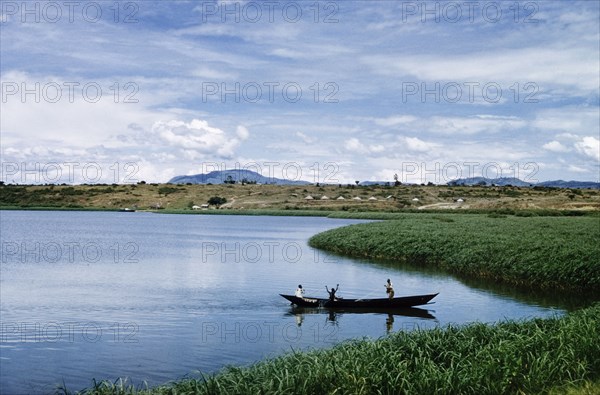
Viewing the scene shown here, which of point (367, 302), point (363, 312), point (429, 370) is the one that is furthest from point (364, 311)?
point (429, 370)

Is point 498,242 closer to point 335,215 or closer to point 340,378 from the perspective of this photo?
point 340,378

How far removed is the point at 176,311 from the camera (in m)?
35.0

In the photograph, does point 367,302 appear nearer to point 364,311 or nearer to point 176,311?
point 364,311

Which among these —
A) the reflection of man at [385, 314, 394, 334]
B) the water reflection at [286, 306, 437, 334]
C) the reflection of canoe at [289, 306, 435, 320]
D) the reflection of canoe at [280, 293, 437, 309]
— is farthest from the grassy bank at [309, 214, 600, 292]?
the reflection of man at [385, 314, 394, 334]

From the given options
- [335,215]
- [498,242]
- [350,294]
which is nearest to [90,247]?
[350,294]

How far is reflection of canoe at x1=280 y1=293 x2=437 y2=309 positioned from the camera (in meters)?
34.5

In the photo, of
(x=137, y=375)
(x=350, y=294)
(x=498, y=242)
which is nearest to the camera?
(x=137, y=375)

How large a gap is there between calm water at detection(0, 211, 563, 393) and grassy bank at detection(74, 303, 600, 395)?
19.4ft

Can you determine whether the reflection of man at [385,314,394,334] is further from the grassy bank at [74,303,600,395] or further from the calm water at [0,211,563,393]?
the grassy bank at [74,303,600,395]

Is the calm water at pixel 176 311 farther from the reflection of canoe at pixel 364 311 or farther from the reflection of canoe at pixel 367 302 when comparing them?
the reflection of canoe at pixel 367 302

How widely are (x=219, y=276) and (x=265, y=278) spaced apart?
4.11 m

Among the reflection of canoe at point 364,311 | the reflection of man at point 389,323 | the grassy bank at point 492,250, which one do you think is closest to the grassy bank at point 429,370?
the reflection of man at point 389,323

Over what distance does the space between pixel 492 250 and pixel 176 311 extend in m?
29.2

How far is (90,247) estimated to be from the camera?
2840 inches
